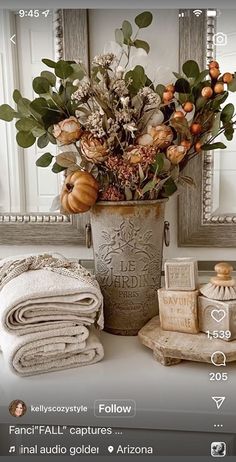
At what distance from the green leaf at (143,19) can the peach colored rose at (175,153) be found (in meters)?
0.14

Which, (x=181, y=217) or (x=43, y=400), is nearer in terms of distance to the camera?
(x=43, y=400)

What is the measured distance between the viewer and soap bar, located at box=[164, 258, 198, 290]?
1.94 ft

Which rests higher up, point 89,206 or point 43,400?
point 89,206

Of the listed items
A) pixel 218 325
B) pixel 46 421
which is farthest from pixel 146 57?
pixel 46 421

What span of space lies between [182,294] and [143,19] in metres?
0.31

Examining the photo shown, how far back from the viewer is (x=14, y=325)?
562 millimetres

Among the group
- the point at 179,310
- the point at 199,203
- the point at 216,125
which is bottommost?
the point at 179,310

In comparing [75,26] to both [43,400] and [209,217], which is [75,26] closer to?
[209,217]

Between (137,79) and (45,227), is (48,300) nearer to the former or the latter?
(45,227)

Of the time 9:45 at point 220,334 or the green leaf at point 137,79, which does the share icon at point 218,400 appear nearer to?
the time 9:45 at point 220,334

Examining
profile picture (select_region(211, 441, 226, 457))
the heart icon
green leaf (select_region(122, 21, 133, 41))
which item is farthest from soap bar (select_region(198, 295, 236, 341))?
green leaf (select_region(122, 21, 133, 41))

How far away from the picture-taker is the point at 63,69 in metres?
0.60

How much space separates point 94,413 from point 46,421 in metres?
0.05

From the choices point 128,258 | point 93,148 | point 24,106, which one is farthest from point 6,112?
point 128,258
